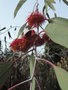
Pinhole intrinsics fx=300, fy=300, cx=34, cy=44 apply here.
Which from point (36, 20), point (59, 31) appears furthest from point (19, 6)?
point (59, 31)

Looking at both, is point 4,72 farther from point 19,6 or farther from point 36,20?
point 19,6

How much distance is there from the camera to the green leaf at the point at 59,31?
2.37 ft

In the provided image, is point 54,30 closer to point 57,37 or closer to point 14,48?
point 57,37

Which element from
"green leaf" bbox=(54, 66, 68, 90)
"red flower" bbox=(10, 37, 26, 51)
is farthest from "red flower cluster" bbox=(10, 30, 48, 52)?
"green leaf" bbox=(54, 66, 68, 90)

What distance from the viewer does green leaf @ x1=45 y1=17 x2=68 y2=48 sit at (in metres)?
0.72

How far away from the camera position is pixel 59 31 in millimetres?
760

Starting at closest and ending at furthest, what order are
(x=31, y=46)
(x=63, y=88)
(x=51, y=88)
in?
(x=63, y=88), (x=31, y=46), (x=51, y=88)

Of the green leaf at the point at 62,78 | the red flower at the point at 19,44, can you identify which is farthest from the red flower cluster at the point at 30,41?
the green leaf at the point at 62,78

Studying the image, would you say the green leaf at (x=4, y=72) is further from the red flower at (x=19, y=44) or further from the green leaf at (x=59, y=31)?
the green leaf at (x=59, y=31)

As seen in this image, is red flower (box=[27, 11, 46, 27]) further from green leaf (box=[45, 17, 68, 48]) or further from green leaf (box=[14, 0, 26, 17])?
green leaf (box=[14, 0, 26, 17])

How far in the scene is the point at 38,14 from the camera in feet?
2.95

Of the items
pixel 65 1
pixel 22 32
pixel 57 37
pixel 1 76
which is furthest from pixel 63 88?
pixel 65 1

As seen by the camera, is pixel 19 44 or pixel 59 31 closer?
pixel 59 31

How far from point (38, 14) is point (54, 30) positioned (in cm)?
13
